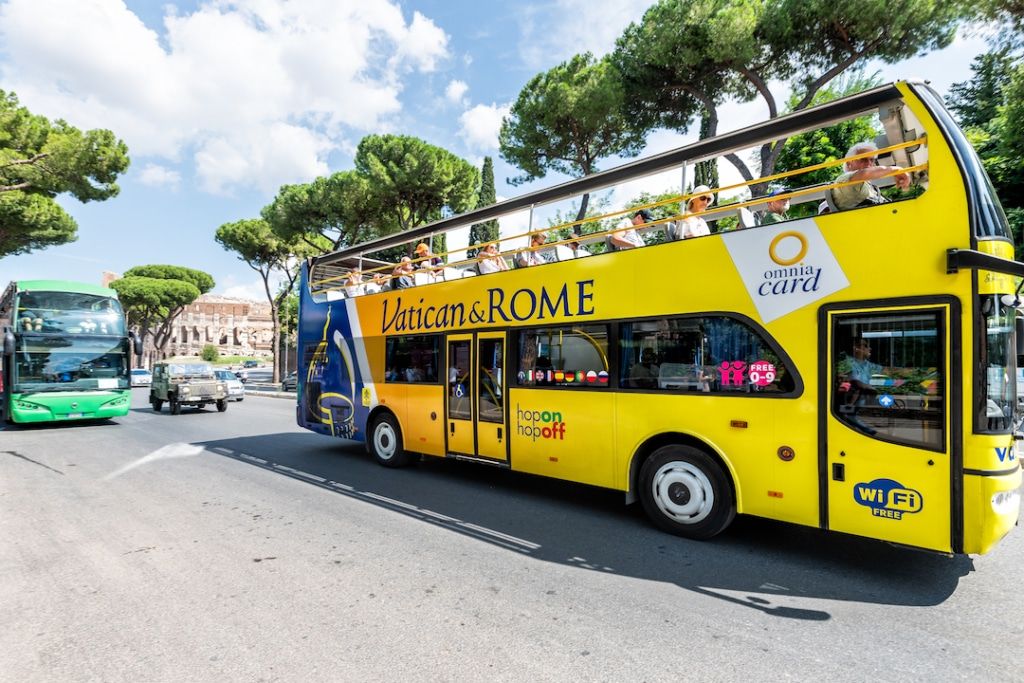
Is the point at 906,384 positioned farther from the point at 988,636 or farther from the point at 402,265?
the point at 402,265

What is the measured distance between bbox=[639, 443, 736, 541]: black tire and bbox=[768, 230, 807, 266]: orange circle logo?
186 centimetres

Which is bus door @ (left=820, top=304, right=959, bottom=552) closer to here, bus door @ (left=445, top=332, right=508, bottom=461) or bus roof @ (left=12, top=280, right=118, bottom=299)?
bus door @ (left=445, top=332, right=508, bottom=461)

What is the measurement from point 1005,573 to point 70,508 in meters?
9.37

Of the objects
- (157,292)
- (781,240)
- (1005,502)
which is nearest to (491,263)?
(781,240)

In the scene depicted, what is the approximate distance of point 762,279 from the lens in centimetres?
451

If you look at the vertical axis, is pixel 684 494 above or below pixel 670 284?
below

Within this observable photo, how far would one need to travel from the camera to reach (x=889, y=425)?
152 inches

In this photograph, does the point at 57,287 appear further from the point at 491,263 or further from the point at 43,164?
the point at 491,263

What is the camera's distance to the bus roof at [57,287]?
40.6 ft

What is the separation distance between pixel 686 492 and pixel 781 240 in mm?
2457

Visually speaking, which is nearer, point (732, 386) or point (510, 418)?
point (732, 386)

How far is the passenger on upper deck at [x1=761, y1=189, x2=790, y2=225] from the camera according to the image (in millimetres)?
4758

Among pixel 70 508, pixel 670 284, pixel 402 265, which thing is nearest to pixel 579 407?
pixel 670 284

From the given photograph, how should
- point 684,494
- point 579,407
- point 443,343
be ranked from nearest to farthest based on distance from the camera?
point 684,494
point 579,407
point 443,343
